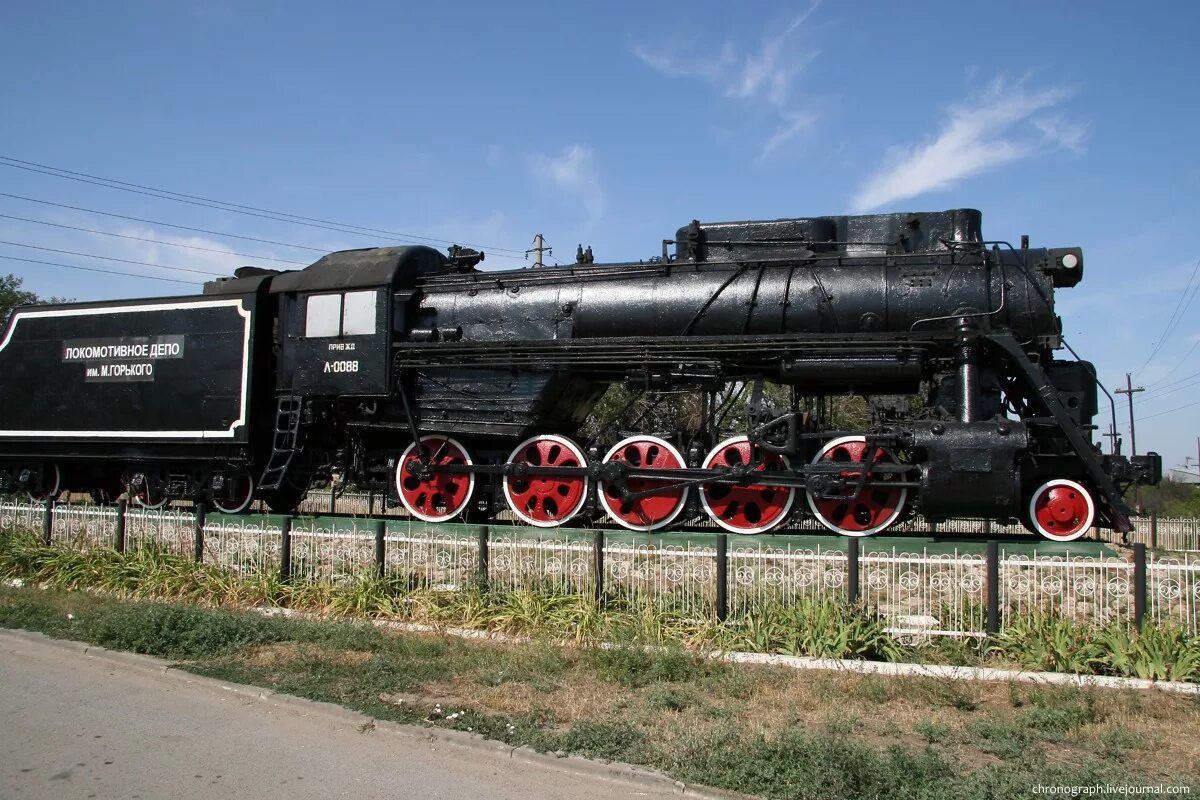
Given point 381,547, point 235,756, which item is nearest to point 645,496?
point 381,547

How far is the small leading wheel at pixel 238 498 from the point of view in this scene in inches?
492

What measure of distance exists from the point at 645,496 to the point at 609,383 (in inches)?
75.6

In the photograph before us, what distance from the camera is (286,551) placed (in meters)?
9.22

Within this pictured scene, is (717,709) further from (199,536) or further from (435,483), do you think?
(199,536)

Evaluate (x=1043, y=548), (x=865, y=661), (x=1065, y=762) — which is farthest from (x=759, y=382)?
(x=1065, y=762)

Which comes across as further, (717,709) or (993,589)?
(993,589)

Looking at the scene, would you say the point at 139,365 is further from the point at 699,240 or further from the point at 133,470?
the point at 699,240

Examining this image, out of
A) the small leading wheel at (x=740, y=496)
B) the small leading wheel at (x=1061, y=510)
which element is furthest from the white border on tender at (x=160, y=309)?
the small leading wheel at (x=1061, y=510)

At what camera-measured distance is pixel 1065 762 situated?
476 cm

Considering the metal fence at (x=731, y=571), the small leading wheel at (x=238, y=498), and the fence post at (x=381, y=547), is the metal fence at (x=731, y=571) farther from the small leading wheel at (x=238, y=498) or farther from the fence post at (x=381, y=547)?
the small leading wheel at (x=238, y=498)

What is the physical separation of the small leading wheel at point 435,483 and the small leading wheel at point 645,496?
1919mm

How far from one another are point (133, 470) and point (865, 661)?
36.9 feet

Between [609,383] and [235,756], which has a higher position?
[609,383]

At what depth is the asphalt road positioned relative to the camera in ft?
14.7
